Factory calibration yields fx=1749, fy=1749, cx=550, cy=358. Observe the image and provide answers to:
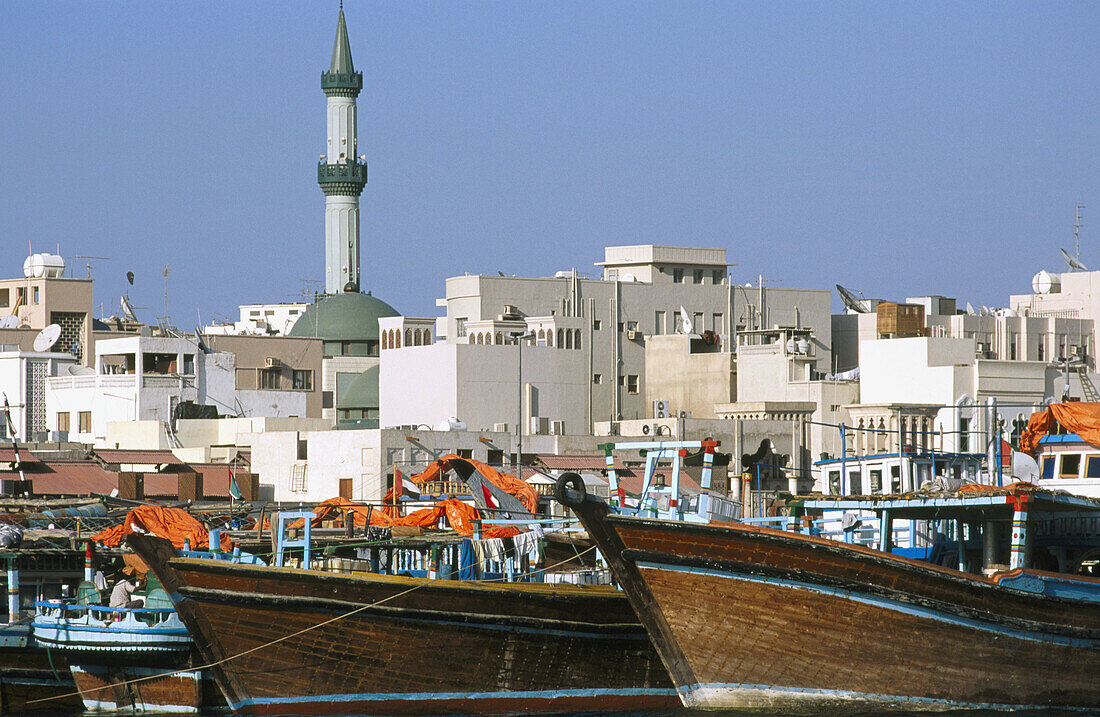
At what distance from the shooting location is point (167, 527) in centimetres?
2906

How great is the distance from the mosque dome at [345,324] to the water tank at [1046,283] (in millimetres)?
31323

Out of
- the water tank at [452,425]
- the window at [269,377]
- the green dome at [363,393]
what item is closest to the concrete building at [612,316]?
the green dome at [363,393]

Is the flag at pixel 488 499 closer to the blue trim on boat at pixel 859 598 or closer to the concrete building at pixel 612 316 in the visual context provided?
the blue trim on boat at pixel 859 598

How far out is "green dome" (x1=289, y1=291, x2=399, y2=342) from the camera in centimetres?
8694

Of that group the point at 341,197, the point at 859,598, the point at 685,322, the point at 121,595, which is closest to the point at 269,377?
the point at 685,322

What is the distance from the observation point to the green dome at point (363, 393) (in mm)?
74438

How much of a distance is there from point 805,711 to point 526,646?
414cm

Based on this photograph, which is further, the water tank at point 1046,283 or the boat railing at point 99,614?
the water tank at point 1046,283

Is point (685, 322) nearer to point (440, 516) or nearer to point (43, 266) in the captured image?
point (43, 266)

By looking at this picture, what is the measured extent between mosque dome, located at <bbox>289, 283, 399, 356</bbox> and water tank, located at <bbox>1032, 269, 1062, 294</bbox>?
1233 inches

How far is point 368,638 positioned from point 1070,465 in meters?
11.9

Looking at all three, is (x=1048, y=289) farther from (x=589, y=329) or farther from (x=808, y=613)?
(x=808, y=613)

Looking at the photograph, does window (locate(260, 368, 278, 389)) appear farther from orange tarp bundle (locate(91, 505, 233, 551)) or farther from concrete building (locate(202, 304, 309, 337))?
orange tarp bundle (locate(91, 505, 233, 551))

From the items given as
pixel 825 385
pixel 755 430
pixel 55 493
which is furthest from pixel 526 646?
pixel 825 385
